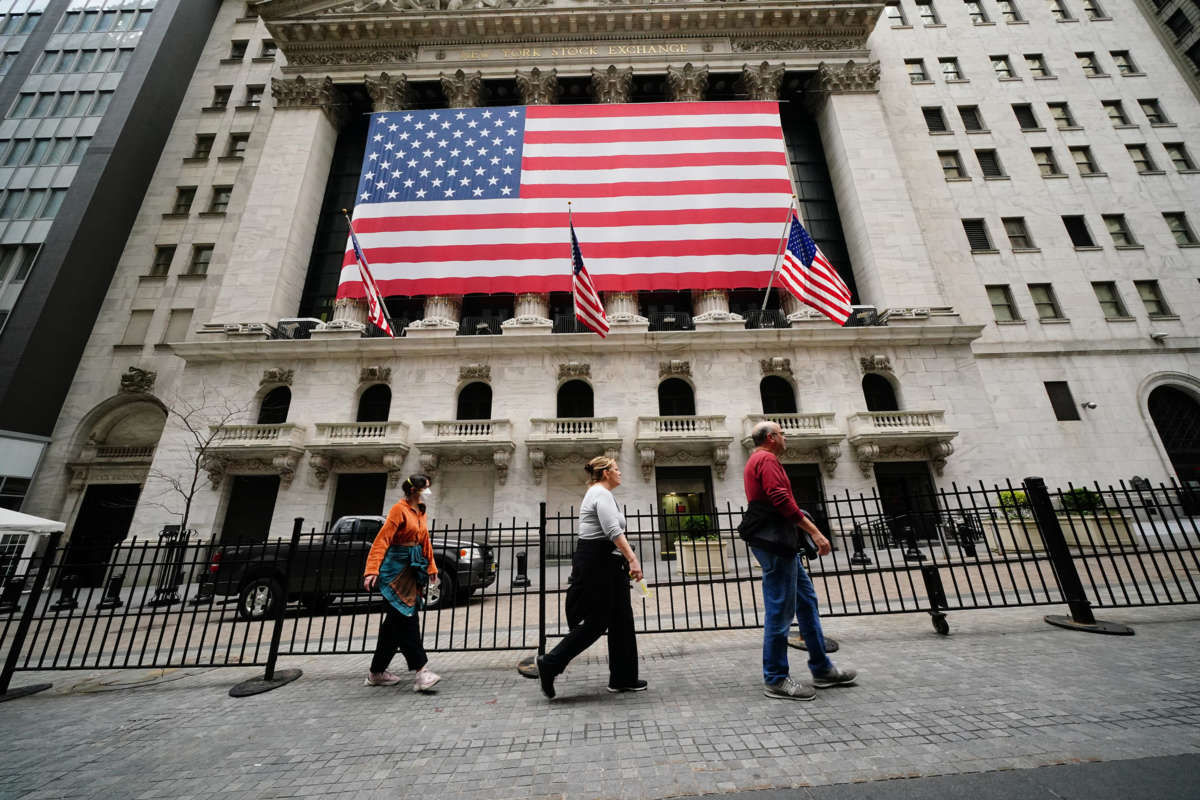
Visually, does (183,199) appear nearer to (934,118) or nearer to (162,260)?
(162,260)

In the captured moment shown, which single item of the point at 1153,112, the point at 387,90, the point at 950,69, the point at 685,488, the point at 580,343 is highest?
the point at 950,69

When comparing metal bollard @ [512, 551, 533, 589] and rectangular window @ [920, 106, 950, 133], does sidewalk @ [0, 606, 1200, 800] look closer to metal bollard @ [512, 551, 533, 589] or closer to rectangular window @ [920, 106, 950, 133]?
metal bollard @ [512, 551, 533, 589]

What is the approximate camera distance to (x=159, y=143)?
25.3 metres

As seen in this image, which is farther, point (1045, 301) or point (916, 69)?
point (916, 69)

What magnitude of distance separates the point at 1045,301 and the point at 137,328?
43416mm

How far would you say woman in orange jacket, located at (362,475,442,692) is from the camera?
15.7ft

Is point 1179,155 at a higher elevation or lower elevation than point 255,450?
higher

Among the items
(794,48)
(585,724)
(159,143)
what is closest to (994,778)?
(585,724)

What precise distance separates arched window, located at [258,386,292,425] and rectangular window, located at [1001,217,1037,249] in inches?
1356

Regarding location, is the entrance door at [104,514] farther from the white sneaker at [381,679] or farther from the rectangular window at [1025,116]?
the rectangular window at [1025,116]

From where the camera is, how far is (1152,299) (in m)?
21.7

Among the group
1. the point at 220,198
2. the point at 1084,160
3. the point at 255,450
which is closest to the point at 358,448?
the point at 255,450

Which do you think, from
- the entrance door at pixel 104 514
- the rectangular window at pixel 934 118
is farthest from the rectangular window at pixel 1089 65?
the entrance door at pixel 104 514

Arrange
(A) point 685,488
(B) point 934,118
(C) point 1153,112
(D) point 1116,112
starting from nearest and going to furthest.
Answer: (A) point 685,488, (C) point 1153,112, (D) point 1116,112, (B) point 934,118
